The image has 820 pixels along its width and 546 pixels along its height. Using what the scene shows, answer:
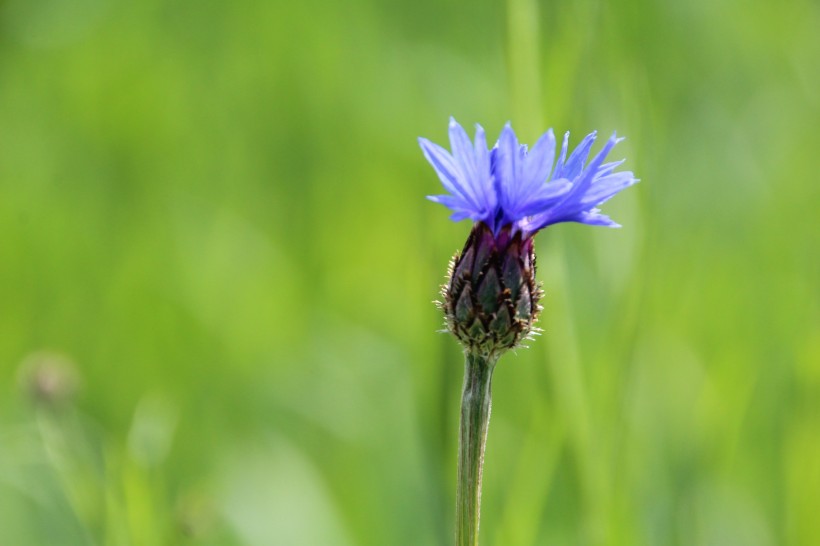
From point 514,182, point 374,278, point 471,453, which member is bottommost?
point 471,453

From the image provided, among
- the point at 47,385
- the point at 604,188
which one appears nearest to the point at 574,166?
the point at 604,188

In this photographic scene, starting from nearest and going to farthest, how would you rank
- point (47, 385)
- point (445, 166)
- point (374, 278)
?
point (445, 166)
point (47, 385)
point (374, 278)

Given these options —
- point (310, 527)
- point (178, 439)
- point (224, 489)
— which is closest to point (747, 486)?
point (310, 527)

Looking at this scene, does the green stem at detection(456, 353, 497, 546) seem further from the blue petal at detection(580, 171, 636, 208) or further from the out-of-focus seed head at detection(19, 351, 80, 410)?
the out-of-focus seed head at detection(19, 351, 80, 410)

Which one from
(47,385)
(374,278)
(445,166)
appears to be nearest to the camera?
(445,166)

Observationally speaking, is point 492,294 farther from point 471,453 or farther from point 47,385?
point 47,385

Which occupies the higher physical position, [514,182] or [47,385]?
[514,182]

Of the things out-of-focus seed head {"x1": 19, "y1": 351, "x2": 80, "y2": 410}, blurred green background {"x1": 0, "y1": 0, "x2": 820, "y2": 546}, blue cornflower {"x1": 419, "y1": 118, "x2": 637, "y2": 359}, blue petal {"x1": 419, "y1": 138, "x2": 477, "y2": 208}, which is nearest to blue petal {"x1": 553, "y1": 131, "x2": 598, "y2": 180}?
blue cornflower {"x1": 419, "y1": 118, "x2": 637, "y2": 359}
